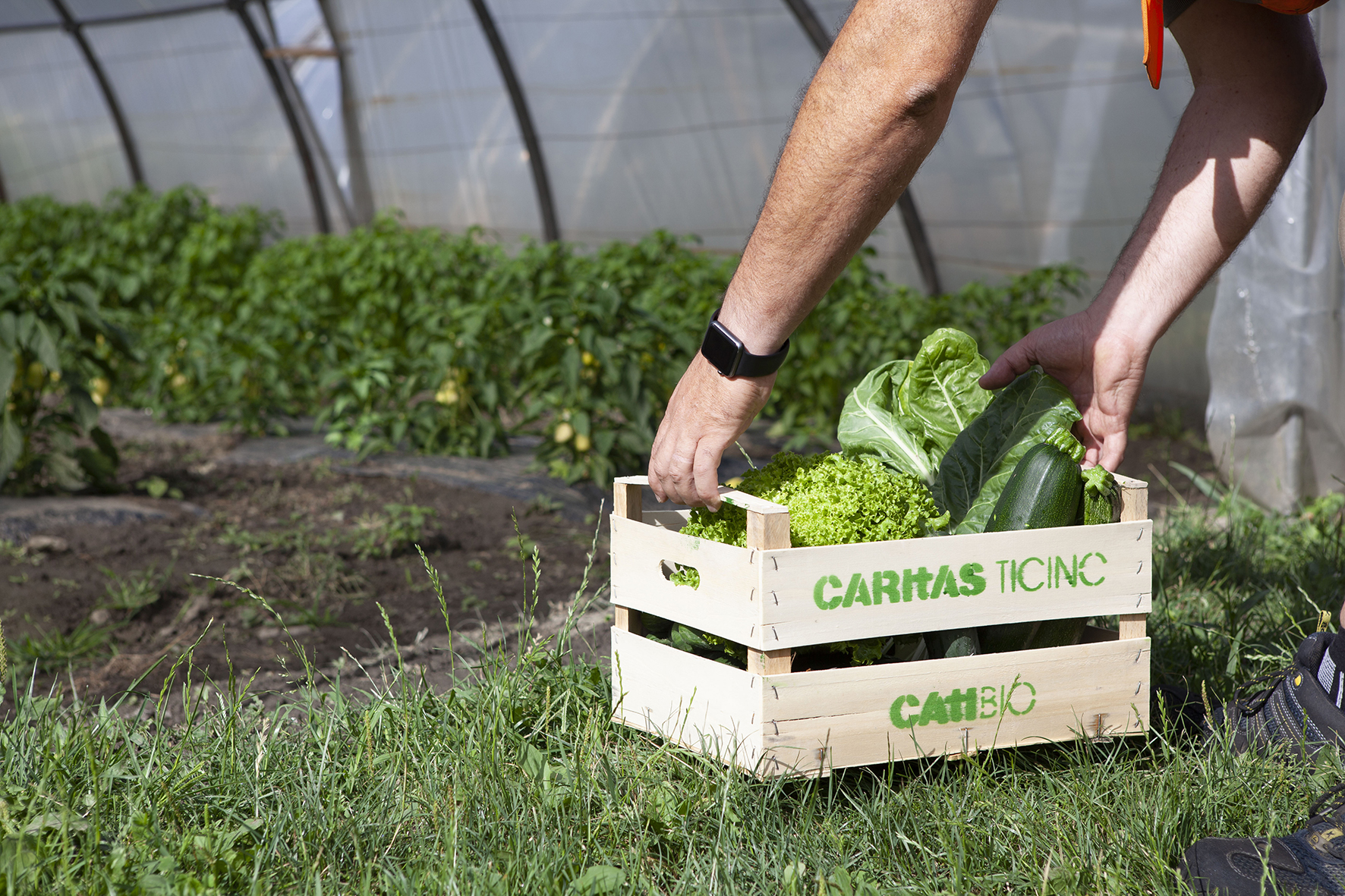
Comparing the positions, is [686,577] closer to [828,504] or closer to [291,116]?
[828,504]

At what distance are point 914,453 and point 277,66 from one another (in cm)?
828

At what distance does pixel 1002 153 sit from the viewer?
214 inches

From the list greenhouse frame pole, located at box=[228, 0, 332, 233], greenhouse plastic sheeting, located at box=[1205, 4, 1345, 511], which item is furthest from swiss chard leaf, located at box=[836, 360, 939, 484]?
greenhouse frame pole, located at box=[228, 0, 332, 233]

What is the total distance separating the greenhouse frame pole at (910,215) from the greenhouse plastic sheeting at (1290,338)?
2549 mm

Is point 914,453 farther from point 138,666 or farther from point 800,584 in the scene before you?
point 138,666

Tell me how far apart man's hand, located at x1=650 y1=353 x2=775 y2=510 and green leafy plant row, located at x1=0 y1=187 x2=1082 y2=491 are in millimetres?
2356

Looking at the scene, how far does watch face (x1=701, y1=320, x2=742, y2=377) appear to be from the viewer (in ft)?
4.69

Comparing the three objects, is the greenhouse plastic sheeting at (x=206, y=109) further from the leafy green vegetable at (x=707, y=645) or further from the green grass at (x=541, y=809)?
the leafy green vegetable at (x=707, y=645)

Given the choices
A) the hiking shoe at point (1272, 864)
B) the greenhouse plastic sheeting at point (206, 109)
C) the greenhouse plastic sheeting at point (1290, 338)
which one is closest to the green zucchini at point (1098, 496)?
the hiking shoe at point (1272, 864)

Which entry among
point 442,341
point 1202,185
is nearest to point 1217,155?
point 1202,185

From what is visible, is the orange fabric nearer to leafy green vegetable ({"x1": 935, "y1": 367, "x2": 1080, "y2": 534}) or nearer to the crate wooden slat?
leafy green vegetable ({"x1": 935, "y1": 367, "x2": 1080, "y2": 534})

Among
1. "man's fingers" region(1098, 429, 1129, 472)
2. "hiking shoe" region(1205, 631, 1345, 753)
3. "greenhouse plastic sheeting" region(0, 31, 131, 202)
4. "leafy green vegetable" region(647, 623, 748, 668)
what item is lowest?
"hiking shoe" region(1205, 631, 1345, 753)

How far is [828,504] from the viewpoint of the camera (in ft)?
5.05

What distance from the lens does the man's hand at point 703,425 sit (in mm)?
1440
